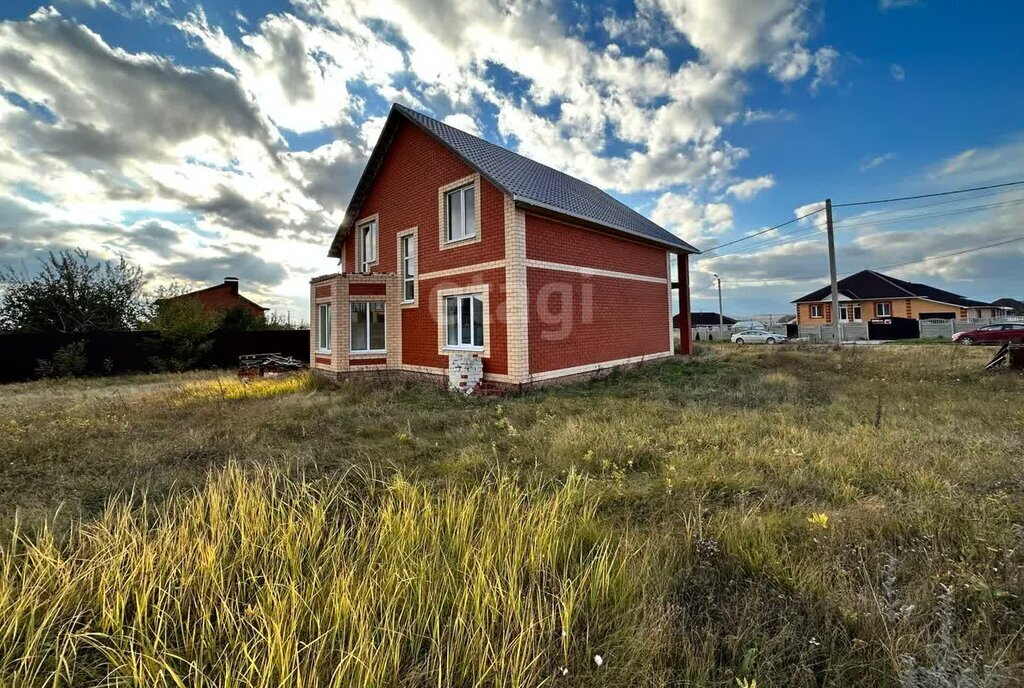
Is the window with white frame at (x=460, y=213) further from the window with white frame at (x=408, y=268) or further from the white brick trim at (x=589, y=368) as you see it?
the white brick trim at (x=589, y=368)

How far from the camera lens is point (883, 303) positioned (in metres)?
36.5

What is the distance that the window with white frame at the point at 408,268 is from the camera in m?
12.5

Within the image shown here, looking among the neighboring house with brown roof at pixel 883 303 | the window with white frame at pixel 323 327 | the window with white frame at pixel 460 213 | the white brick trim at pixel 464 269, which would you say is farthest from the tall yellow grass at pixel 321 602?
the neighboring house with brown roof at pixel 883 303

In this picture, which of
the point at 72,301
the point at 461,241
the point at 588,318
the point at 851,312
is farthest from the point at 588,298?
the point at 851,312

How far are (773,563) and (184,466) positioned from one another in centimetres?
601

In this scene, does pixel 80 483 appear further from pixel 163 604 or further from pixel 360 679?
pixel 360 679

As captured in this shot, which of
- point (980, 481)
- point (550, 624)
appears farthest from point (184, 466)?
point (980, 481)

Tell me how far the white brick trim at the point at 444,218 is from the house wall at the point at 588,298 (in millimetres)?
1386

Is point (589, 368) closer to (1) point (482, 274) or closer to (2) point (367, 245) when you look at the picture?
(1) point (482, 274)

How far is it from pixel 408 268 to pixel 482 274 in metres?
3.43

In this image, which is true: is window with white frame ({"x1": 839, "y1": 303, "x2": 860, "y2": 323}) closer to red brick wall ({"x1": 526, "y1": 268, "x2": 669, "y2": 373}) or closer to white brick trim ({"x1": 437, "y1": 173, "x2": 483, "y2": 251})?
red brick wall ({"x1": 526, "y1": 268, "x2": 669, "y2": 373})

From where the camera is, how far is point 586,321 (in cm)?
1137

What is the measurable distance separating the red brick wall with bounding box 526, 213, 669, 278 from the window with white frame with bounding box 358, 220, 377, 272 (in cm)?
649

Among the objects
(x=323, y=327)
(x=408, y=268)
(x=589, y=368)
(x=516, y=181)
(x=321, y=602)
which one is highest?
(x=516, y=181)
